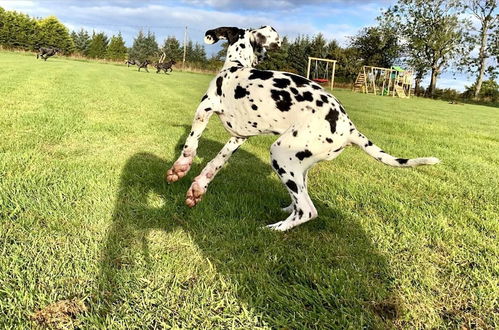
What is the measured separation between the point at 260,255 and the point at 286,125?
113 cm

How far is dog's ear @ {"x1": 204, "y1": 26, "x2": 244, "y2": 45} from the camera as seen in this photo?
4.07 meters

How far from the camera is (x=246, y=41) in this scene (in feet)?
13.2

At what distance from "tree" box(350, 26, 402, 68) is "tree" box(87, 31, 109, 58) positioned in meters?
40.2

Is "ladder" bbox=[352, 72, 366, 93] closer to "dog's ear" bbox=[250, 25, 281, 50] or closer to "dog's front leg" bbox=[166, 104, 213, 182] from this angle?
"dog's ear" bbox=[250, 25, 281, 50]

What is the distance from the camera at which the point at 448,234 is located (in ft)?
11.0

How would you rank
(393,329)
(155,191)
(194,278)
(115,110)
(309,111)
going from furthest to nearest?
(115,110)
(155,191)
(309,111)
(194,278)
(393,329)

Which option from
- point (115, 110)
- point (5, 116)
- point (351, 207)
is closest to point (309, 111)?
point (351, 207)

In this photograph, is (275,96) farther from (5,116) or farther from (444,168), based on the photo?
(5,116)

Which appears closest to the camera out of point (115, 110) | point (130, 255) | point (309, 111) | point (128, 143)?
point (130, 255)

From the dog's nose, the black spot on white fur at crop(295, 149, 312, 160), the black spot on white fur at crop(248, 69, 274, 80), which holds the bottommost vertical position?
the black spot on white fur at crop(295, 149, 312, 160)

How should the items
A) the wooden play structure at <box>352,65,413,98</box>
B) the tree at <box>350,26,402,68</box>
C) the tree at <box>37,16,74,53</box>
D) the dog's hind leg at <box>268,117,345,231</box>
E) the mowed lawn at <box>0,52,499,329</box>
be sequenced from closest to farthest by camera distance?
the mowed lawn at <box>0,52,499,329</box>
the dog's hind leg at <box>268,117,345,231</box>
the wooden play structure at <box>352,65,413,98</box>
the tree at <box>350,26,402,68</box>
the tree at <box>37,16,74,53</box>

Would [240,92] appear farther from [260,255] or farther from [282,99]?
[260,255]

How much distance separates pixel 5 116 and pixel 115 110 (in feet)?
9.06

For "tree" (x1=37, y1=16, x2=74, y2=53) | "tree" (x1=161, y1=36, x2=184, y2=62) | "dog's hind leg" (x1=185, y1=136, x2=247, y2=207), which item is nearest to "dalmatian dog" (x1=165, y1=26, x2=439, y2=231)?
"dog's hind leg" (x1=185, y1=136, x2=247, y2=207)
